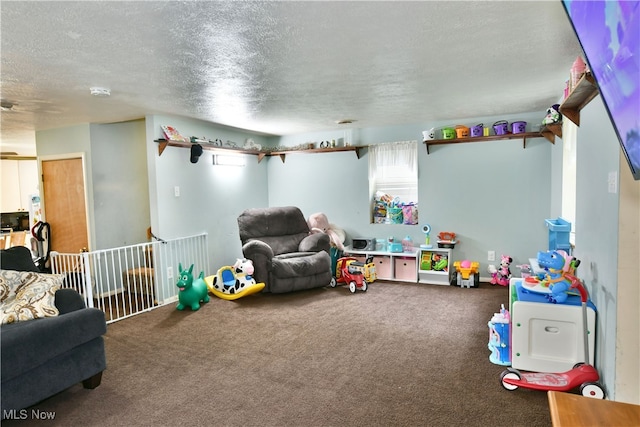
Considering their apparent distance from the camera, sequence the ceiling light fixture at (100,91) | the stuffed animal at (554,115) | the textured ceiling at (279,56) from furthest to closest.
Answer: the stuffed animal at (554,115), the ceiling light fixture at (100,91), the textured ceiling at (279,56)

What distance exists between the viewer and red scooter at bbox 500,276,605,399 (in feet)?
7.28

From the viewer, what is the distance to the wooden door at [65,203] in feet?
Answer: 16.8

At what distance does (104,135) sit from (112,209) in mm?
986

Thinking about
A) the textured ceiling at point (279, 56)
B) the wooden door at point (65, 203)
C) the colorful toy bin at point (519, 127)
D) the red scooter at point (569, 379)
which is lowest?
the red scooter at point (569, 379)

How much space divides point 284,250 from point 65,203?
3049mm

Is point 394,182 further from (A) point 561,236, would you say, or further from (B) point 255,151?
(A) point 561,236

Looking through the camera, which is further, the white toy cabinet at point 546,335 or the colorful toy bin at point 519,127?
the colorful toy bin at point 519,127

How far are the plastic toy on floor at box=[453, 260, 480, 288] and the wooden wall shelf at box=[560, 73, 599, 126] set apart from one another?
2555 millimetres

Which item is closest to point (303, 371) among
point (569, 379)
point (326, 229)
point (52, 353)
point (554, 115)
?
point (52, 353)

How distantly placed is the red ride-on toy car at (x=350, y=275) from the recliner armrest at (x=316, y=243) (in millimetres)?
292

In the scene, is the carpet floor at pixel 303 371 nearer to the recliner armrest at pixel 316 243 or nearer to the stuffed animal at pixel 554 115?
the recliner armrest at pixel 316 243

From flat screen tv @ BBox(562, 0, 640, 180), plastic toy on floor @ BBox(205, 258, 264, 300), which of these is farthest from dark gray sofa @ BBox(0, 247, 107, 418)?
flat screen tv @ BBox(562, 0, 640, 180)

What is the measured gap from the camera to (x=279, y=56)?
2.59m

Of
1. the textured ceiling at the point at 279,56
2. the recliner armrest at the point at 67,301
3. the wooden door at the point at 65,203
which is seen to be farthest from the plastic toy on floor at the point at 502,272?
the wooden door at the point at 65,203
